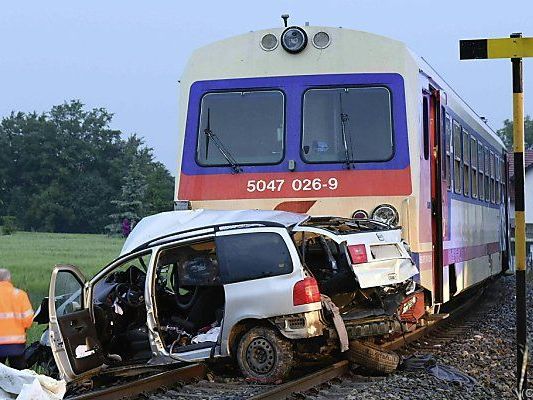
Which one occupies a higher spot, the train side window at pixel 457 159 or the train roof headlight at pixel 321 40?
the train roof headlight at pixel 321 40

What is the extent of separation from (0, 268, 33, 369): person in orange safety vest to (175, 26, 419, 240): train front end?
2.53 metres

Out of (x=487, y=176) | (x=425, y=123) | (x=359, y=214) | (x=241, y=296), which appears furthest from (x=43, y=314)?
(x=487, y=176)

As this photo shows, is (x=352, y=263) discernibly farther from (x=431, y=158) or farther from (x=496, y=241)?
(x=496, y=241)

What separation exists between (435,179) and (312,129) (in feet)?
6.48

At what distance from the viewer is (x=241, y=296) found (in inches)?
371

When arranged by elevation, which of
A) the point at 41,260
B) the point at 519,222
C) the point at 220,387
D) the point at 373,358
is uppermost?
the point at 519,222

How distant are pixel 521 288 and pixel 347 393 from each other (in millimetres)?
1703

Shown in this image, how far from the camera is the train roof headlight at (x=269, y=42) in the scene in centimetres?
1204

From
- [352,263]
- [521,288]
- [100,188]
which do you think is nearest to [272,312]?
[352,263]

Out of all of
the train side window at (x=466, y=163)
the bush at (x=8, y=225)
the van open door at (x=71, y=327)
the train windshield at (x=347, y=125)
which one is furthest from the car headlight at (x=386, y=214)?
the bush at (x=8, y=225)

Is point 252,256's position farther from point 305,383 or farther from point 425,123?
point 425,123

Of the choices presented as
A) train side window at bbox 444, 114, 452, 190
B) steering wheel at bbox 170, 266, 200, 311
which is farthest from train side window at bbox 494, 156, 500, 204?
steering wheel at bbox 170, 266, 200, 311

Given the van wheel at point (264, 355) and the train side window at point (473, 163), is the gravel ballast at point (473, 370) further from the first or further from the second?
the train side window at point (473, 163)

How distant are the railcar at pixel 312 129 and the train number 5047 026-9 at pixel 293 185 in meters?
0.01
